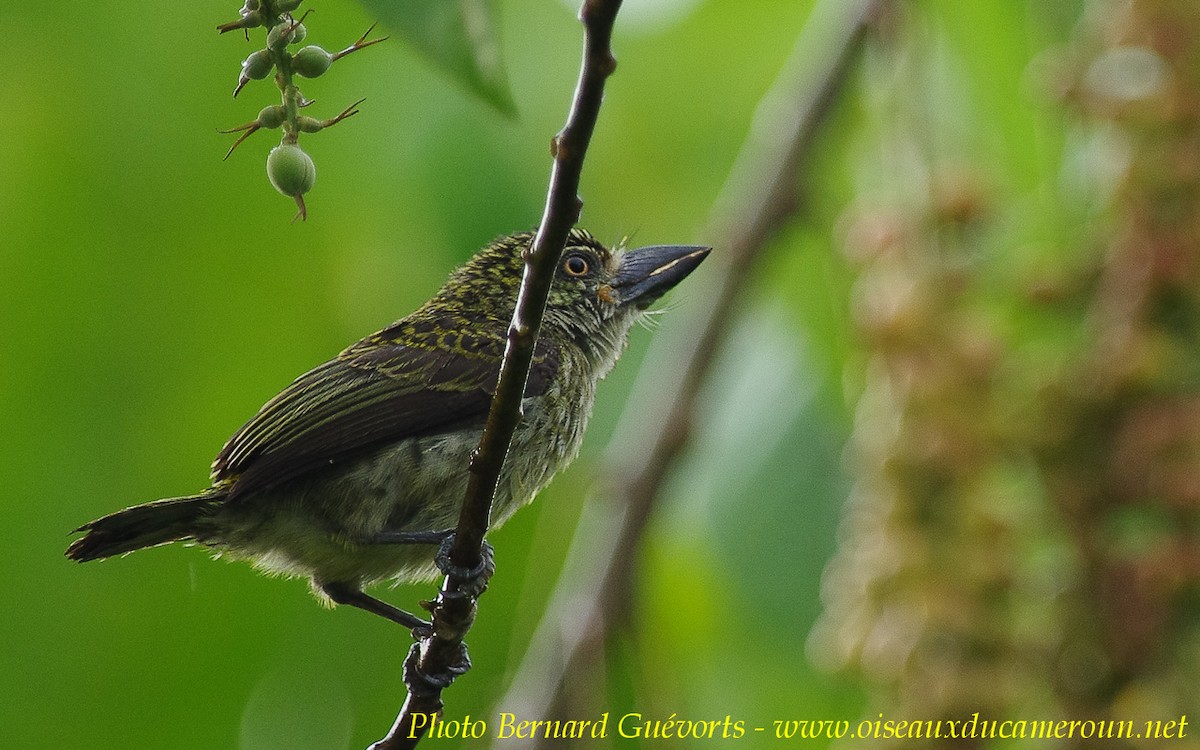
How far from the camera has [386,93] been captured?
4.33 meters

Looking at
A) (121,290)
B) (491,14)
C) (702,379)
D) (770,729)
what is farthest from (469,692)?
(491,14)

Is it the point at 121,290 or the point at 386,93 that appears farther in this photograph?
the point at 386,93

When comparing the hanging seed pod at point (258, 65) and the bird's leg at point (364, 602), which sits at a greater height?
the hanging seed pod at point (258, 65)

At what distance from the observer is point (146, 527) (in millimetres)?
2580

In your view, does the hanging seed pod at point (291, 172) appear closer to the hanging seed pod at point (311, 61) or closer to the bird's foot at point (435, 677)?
the hanging seed pod at point (311, 61)

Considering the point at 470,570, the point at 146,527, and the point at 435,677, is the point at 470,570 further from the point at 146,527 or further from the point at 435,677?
the point at 146,527

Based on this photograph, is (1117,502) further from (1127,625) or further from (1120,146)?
(1120,146)

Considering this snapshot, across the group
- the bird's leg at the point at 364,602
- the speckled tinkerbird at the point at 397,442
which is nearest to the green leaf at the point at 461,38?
the speckled tinkerbird at the point at 397,442

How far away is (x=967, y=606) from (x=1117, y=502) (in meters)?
0.36

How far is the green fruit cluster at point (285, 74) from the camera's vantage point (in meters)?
1.48

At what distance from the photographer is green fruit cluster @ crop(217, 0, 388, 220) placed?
1483mm

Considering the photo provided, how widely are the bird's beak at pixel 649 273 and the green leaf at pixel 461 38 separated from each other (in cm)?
135

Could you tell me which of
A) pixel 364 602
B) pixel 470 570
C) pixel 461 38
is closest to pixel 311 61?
pixel 461 38

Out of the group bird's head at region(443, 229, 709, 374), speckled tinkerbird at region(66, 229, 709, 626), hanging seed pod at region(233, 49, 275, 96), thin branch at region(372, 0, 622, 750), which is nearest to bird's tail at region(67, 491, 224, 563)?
speckled tinkerbird at region(66, 229, 709, 626)
